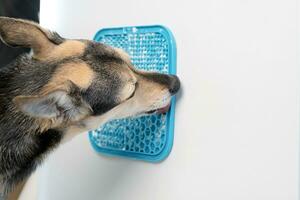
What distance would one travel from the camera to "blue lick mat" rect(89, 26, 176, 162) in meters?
1.42

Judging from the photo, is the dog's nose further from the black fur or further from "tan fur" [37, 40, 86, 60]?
"tan fur" [37, 40, 86, 60]

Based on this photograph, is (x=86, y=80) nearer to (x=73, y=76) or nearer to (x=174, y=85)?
(x=73, y=76)

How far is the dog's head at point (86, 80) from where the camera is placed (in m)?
1.23

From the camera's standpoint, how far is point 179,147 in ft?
4.62

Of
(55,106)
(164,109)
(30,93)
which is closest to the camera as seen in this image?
(55,106)

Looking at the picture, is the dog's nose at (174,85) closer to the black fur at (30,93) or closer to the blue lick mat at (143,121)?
the blue lick mat at (143,121)

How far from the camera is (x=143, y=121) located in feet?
4.91

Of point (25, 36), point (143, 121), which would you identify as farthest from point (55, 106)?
point (143, 121)

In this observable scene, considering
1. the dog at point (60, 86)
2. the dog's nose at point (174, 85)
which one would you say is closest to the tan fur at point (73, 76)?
the dog at point (60, 86)

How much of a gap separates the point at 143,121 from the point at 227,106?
35 centimetres

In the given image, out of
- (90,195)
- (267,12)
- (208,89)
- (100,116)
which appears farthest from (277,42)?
(90,195)

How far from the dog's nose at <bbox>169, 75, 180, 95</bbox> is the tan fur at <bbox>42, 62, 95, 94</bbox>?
263 mm

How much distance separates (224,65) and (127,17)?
0.48 meters

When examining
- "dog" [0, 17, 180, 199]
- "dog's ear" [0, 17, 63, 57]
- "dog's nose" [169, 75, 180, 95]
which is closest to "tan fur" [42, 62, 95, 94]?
"dog" [0, 17, 180, 199]
